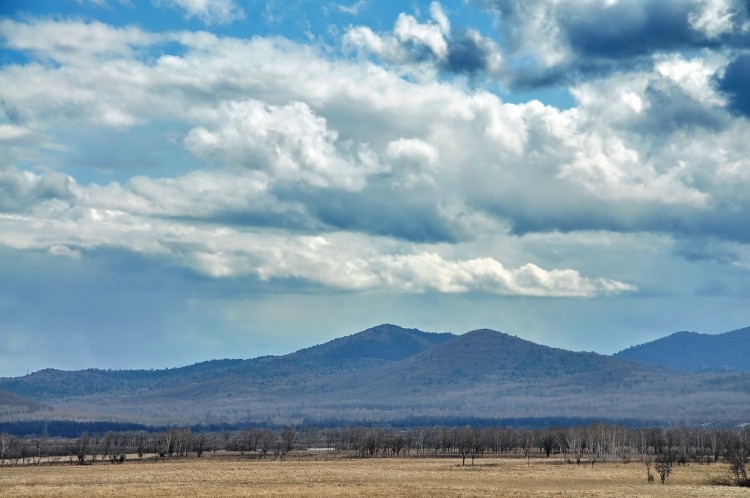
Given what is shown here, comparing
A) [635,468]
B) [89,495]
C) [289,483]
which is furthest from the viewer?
[635,468]

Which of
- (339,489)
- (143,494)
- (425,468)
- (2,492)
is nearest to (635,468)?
(425,468)

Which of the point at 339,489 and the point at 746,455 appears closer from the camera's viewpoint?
the point at 339,489

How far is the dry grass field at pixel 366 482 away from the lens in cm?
10831

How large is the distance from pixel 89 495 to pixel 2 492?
11881 mm

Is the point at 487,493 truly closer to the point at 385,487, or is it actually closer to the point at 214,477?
the point at 385,487

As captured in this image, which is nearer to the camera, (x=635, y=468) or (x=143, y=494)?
(x=143, y=494)

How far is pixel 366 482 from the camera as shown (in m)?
124

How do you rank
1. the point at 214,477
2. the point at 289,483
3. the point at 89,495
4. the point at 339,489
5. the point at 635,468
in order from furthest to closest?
the point at 635,468 < the point at 214,477 < the point at 289,483 < the point at 339,489 < the point at 89,495

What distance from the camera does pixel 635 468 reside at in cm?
16450

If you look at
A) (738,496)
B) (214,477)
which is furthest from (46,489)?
(738,496)

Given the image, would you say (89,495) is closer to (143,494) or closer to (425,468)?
(143,494)

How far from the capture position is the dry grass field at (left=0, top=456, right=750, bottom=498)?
355 feet

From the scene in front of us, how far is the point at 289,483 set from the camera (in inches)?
4820

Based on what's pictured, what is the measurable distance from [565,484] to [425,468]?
1679 inches
